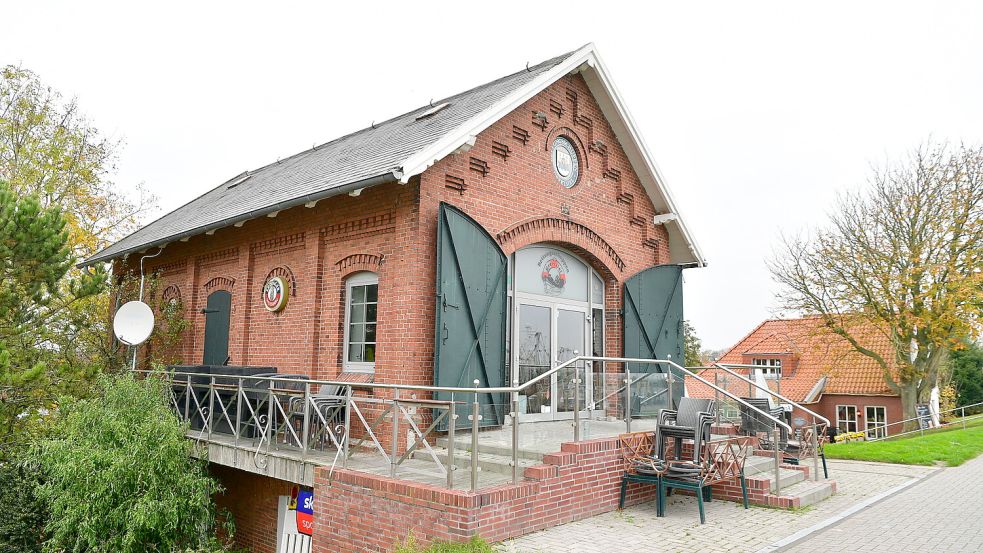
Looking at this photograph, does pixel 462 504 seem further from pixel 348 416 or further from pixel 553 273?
pixel 553 273

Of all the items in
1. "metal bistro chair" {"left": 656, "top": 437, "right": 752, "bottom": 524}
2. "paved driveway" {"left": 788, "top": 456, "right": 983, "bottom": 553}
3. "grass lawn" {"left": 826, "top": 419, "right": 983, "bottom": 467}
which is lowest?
"paved driveway" {"left": 788, "top": 456, "right": 983, "bottom": 553}

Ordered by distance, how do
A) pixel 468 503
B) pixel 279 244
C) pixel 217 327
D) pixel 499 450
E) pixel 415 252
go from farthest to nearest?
1. pixel 217 327
2. pixel 279 244
3. pixel 415 252
4. pixel 499 450
5. pixel 468 503

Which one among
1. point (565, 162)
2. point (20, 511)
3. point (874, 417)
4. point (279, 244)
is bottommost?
point (20, 511)

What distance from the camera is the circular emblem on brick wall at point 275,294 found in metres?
11.5

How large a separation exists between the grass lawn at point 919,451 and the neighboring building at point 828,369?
784 centimetres

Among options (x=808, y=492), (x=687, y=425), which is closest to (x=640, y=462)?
(x=687, y=425)

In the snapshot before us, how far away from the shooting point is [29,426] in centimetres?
Result: 1402

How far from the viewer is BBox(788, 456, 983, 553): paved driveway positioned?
7035mm

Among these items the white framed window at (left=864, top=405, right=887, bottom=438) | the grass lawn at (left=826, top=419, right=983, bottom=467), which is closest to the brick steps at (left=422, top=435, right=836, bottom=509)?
the grass lawn at (left=826, top=419, right=983, bottom=467)

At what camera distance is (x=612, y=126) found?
41.1 ft

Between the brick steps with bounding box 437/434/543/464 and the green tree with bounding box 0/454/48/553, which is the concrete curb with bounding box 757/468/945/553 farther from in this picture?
the green tree with bounding box 0/454/48/553

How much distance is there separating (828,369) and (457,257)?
20.4m

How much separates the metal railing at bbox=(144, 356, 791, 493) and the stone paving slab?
0.68 meters

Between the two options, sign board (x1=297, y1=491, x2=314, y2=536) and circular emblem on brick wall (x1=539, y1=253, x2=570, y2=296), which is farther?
circular emblem on brick wall (x1=539, y1=253, x2=570, y2=296)
